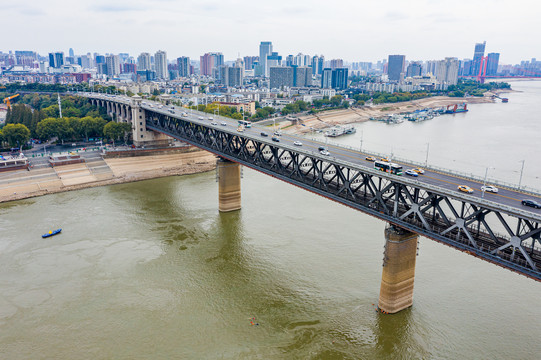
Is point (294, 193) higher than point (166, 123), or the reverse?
point (166, 123)

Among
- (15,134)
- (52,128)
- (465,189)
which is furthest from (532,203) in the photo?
(52,128)

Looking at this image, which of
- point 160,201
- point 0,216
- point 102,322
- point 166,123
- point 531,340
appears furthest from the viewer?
point 166,123

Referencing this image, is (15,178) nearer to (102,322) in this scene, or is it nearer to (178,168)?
(178,168)

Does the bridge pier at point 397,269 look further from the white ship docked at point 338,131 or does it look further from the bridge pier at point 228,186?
the white ship docked at point 338,131

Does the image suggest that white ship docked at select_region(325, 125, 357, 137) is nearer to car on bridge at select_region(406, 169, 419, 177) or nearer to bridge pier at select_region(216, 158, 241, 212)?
bridge pier at select_region(216, 158, 241, 212)

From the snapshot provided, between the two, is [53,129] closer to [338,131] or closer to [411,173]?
[338,131]

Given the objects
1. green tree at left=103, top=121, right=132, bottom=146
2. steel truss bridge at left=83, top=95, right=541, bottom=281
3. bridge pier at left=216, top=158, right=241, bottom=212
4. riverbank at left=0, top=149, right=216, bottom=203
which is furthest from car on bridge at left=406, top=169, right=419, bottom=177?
green tree at left=103, top=121, right=132, bottom=146

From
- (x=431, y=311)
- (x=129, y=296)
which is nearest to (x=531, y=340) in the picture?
(x=431, y=311)
